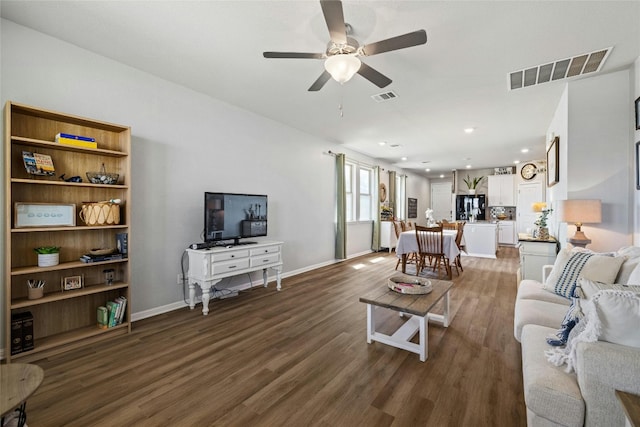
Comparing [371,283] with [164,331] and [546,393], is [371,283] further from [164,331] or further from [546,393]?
[546,393]

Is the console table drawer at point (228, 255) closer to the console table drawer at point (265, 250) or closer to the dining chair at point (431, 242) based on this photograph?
the console table drawer at point (265, 250)

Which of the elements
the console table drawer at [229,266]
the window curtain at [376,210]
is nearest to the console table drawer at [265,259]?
the console table drawer at [229,266]

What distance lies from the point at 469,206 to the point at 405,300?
325 inches

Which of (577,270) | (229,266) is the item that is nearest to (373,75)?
(577,270)

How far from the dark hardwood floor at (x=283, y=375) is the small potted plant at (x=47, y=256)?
2.57 feet

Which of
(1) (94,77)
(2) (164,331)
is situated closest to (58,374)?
(2) (164,331)

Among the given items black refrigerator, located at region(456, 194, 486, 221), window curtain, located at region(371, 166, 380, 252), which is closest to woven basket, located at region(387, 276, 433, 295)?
window curtain, located at region(371, 166, 380, 252)

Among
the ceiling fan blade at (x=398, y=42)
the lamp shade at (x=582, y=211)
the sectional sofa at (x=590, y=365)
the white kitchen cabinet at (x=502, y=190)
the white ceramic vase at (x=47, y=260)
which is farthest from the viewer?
the white kitchen cabinet at (x=502, y=190)

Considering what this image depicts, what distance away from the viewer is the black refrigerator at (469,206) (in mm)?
9141

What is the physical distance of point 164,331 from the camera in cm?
273

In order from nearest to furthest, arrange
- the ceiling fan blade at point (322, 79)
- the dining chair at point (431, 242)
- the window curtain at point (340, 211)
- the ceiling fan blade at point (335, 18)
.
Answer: the ceiling fan blade at point (335, 18)
the ceiling fan blade at point (322, 79)
the dining chair at point (431, 242)
the window curtain at point (340, 211)

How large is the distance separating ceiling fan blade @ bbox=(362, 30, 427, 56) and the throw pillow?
2199 mm

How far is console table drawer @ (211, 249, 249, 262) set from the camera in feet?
10.5

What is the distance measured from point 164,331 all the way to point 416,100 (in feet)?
13.5
